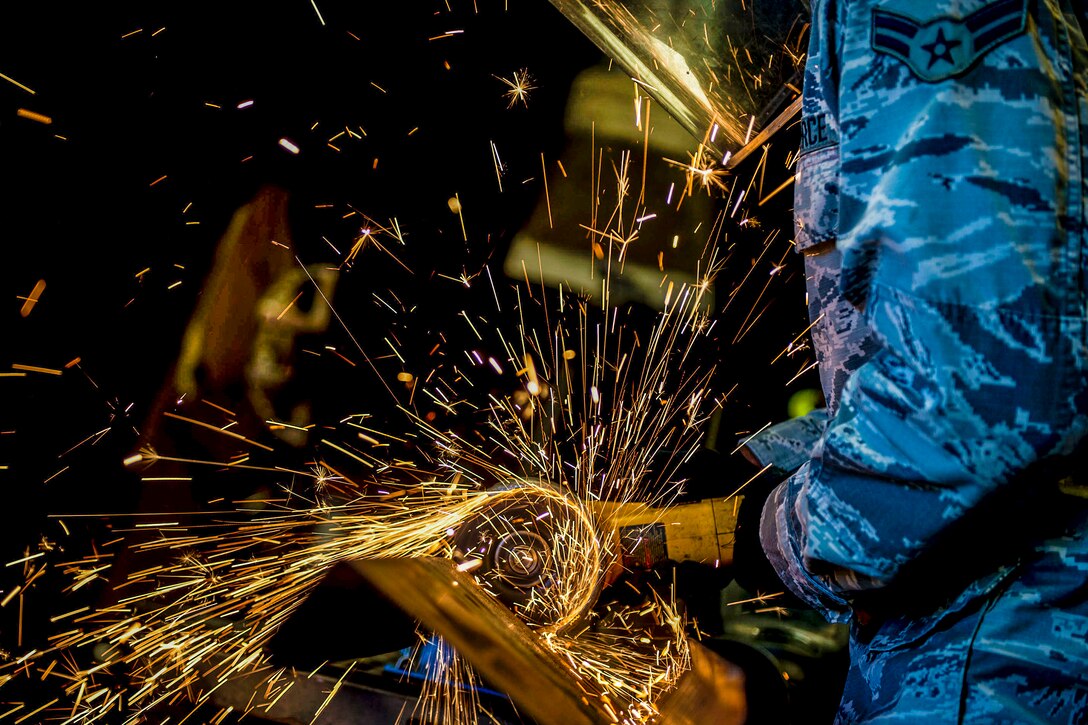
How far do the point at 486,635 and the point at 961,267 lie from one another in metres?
1.21

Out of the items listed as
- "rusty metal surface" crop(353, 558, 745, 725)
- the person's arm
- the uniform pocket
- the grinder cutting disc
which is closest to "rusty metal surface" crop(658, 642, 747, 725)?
"rusty metal surface" crop(353, 558, 745, 725)

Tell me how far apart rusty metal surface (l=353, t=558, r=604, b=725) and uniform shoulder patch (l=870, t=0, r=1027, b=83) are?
1397 millimetres

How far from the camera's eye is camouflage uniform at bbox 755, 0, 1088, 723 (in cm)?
73

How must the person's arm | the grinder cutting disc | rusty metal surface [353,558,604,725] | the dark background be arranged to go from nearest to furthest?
the person's arm < rusty metal surface [353,558,604,725] < the grinder cutting disc < the dark background

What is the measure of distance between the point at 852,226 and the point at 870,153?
0.12 m

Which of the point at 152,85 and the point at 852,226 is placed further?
the point at 152,85

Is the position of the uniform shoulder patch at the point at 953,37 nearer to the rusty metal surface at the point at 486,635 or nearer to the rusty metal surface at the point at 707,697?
the rusty metal surface at the point at 486,635

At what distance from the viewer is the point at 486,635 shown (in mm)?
1197

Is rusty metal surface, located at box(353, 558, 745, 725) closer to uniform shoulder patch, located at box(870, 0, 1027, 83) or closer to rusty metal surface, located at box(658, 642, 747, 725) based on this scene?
rusty metal surface, located at box(658, 642, 747, 725)

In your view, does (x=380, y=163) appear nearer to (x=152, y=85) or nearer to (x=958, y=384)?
(x=152, y=85)

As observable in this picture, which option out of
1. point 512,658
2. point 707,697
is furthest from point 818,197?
point 707,697

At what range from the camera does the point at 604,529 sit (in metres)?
1.65

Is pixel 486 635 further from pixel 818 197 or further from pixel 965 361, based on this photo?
pixel 818 197

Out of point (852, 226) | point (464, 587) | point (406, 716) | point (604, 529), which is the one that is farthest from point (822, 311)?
point (406, 716)
